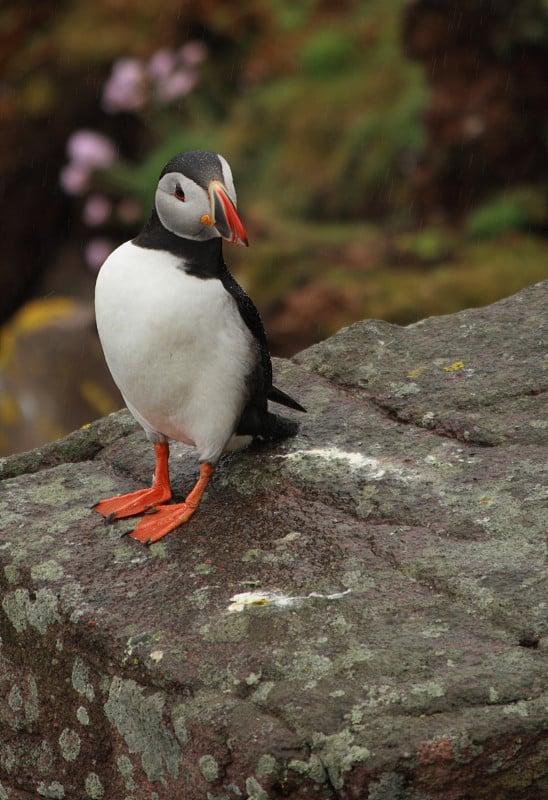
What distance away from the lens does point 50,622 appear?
3.17 metres

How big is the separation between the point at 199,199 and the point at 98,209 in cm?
673

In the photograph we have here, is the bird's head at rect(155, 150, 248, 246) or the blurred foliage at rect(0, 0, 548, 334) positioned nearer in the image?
the bird's head at rect(155, 150, 248, 246)

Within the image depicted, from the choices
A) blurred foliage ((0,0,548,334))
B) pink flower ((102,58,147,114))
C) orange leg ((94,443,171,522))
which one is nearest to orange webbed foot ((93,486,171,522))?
orange leg ((94,443,171,522))

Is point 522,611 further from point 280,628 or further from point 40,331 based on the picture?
point 40,331

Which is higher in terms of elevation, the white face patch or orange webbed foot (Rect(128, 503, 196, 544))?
the white face patch

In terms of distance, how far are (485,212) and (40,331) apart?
3291mm

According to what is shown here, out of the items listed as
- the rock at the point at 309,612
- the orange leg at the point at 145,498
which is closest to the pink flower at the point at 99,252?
the rock at the point at 309,612

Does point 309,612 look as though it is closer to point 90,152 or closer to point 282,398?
point 282,398

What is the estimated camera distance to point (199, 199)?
3146 mm

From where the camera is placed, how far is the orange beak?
A: 3.02 meters

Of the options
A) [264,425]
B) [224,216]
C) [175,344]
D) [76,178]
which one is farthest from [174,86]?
[224,216]

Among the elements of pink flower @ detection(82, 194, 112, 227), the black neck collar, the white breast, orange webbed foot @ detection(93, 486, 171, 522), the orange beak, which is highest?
the orange beak

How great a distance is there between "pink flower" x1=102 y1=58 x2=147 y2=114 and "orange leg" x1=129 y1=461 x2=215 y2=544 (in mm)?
6701

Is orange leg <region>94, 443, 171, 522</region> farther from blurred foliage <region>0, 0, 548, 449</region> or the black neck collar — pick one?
blurred foliage <region>0, 0, 548, 449</region>
